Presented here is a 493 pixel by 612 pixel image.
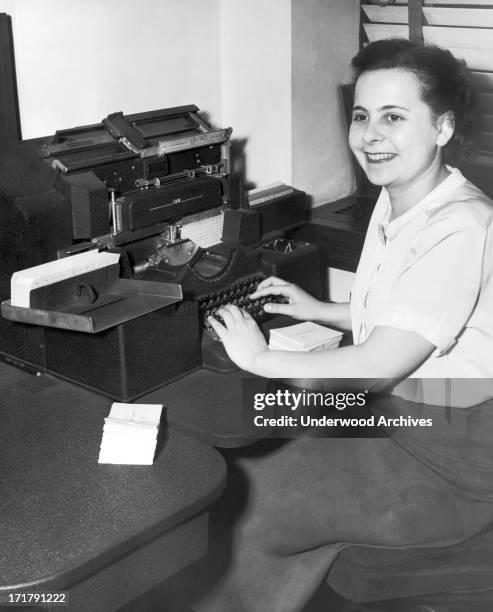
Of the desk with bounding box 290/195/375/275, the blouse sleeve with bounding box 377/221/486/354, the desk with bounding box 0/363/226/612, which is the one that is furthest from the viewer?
the desk with bounding box 290/195/375/275

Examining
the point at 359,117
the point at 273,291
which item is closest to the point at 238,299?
the point at 273,291

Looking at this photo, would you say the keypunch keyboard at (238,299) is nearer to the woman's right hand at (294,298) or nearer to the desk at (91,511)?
the woman's right hand at (294,298)

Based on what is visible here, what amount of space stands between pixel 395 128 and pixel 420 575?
83 centimetres

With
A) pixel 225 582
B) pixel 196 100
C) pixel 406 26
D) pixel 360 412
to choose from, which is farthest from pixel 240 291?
pixel 406 26

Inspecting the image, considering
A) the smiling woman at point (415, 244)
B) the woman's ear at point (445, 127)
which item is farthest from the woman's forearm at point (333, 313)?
the woman's ear at point (445, 127)

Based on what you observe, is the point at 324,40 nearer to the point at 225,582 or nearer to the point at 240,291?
the point at 240,291

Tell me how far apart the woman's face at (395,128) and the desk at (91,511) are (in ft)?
2.12

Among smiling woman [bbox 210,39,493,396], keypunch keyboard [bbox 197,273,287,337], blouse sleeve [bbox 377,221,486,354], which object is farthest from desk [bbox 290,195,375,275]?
blouse sleeve [bbox 377,221,486,354]

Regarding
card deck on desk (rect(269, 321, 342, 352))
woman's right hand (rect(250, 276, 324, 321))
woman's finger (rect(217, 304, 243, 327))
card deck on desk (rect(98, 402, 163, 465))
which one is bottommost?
card deck on desk (rect(98, 402, 163, 465))

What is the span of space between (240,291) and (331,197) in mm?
970

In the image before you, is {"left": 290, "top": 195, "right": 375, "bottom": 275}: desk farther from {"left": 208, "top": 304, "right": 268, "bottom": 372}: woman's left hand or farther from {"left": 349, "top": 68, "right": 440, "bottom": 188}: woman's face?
{"left": 208, "top": 304, "right": 268, "bottom": 372}: woman's left hand

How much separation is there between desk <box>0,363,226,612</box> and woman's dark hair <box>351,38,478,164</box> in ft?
2.55

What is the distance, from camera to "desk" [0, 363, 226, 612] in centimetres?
132

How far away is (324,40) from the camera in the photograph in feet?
9.05
